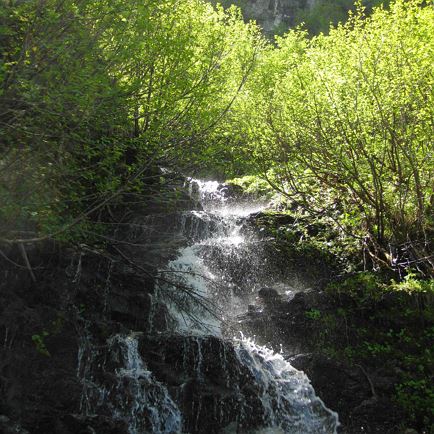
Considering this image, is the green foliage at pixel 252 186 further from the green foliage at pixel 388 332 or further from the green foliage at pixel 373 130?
the green foliage at pixel 388 332

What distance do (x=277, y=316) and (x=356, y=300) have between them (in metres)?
1.96

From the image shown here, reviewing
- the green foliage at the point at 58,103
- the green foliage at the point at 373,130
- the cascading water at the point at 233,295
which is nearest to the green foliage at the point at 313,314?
the cascading water at the point at 233,295

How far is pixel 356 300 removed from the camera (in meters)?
11.9

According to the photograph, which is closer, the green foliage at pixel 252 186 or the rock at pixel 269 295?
the rock at pixel 269 295

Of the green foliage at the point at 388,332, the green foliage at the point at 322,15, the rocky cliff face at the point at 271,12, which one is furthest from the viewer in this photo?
the rocky cliff face at the point at 271,12

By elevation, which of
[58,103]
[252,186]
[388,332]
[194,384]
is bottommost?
[194,384]

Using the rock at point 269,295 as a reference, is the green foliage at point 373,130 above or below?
above

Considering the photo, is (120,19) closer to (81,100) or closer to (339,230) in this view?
(81,100)

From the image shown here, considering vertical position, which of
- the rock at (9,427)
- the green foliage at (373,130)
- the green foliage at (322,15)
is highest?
the green foliage at (322,15)

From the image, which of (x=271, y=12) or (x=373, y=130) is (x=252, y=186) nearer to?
(x=373, y=130)

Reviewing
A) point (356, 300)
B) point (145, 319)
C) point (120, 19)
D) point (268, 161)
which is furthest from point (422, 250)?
point (120, 19)

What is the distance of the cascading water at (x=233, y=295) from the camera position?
9430mm

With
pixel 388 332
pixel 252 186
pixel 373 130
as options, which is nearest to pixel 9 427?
pixel 388 332

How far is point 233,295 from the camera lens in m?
13.1
